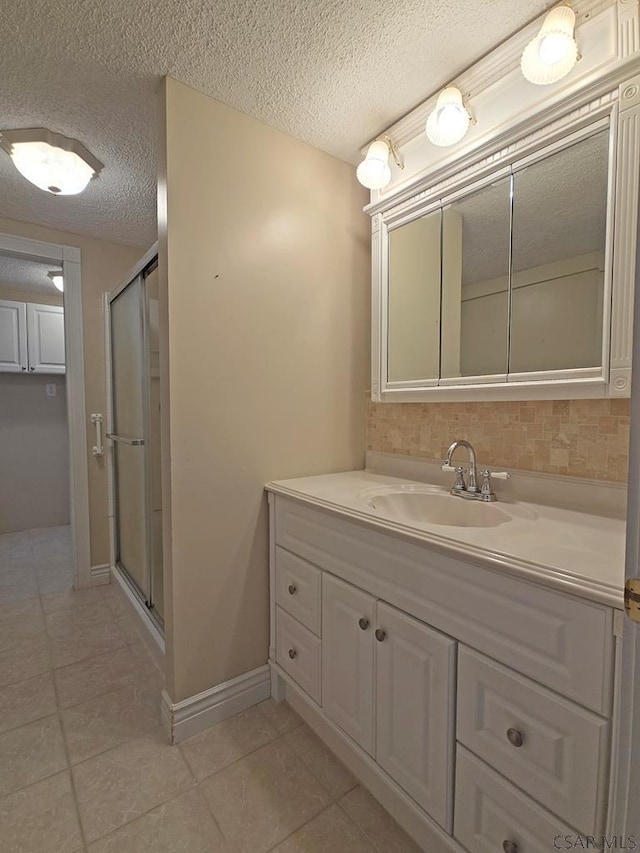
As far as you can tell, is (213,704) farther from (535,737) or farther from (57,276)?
(57,276)

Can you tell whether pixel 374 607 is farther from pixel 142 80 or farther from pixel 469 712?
pixel 142 80

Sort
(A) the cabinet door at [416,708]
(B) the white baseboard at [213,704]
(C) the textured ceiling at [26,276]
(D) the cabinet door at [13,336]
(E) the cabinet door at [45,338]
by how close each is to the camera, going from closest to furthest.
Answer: (A) the cabinet door at [416,708] < (B) the white baseboard at [213,704] < (C) the textured ceiling at [26,276] < (D) the cabinet door at [13,336] < (E) the cabinet door at [45,338]

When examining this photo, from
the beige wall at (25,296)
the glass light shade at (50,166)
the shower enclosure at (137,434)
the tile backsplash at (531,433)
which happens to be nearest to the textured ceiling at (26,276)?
the beige wall at (25,296)

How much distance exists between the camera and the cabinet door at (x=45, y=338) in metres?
3.22

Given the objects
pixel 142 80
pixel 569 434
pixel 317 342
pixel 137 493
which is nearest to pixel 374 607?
pixel 569 434

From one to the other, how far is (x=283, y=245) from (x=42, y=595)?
2.42 m

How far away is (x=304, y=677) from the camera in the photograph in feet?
4.24

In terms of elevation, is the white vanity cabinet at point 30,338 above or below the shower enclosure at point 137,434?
above

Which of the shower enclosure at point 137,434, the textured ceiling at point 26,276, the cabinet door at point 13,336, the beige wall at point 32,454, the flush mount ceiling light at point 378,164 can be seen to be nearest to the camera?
the flush mount ceiling light at point 378,164

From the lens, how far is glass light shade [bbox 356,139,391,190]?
1411 mm

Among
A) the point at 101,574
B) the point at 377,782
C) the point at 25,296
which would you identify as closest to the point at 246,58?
the point at 377,782

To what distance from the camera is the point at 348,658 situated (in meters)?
1.11

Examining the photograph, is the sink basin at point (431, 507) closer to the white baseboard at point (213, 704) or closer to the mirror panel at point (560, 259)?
the mirror panel at point (560, 259)

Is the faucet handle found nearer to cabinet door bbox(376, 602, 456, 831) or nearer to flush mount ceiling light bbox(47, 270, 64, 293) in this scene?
cabinet door bbox(376, 602, 456, 831)
